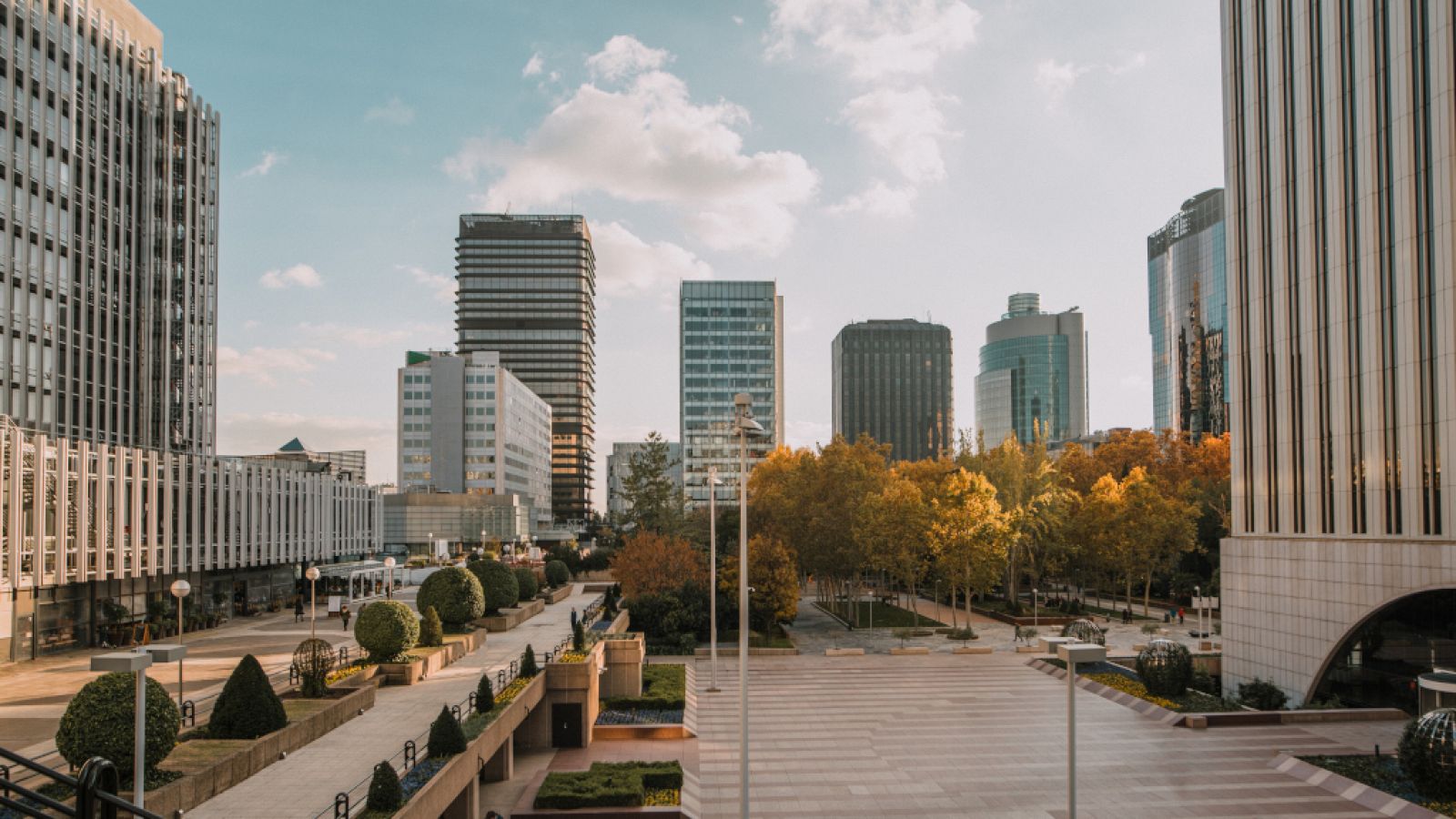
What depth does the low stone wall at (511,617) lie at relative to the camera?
42.8 meters

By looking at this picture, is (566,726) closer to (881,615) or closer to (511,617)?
(511,617)

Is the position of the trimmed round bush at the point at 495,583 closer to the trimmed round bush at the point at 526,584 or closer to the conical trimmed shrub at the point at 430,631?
the trimmed round bush at the point at 526,584

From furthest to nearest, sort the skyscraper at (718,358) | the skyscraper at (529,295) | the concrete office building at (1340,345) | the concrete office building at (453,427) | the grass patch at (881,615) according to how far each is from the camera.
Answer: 1. the skyscraper at (529,295)
2. the skyscraper at (718,358)
3. the concrete office building at (453,427)
4. the grass patch at (881,615)
5. the concrete office building at (1340,345)

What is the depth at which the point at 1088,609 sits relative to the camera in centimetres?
6306

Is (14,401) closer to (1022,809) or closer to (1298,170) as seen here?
(1022,809)

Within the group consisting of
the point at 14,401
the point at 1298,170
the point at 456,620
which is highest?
the point at 1298,170

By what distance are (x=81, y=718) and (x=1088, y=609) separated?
5954cm

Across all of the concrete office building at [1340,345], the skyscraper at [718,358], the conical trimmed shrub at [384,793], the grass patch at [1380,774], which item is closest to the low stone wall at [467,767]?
the conical trimmed shrub at [384,793]

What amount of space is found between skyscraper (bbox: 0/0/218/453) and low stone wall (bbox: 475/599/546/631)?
89.1ft

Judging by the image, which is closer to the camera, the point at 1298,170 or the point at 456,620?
the point at 1298,170

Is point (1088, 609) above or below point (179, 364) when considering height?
below

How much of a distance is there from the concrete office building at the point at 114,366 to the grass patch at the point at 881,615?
35.0 metres

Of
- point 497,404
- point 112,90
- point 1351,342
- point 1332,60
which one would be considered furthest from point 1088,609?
point 497,404

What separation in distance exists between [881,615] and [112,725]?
51848mm
